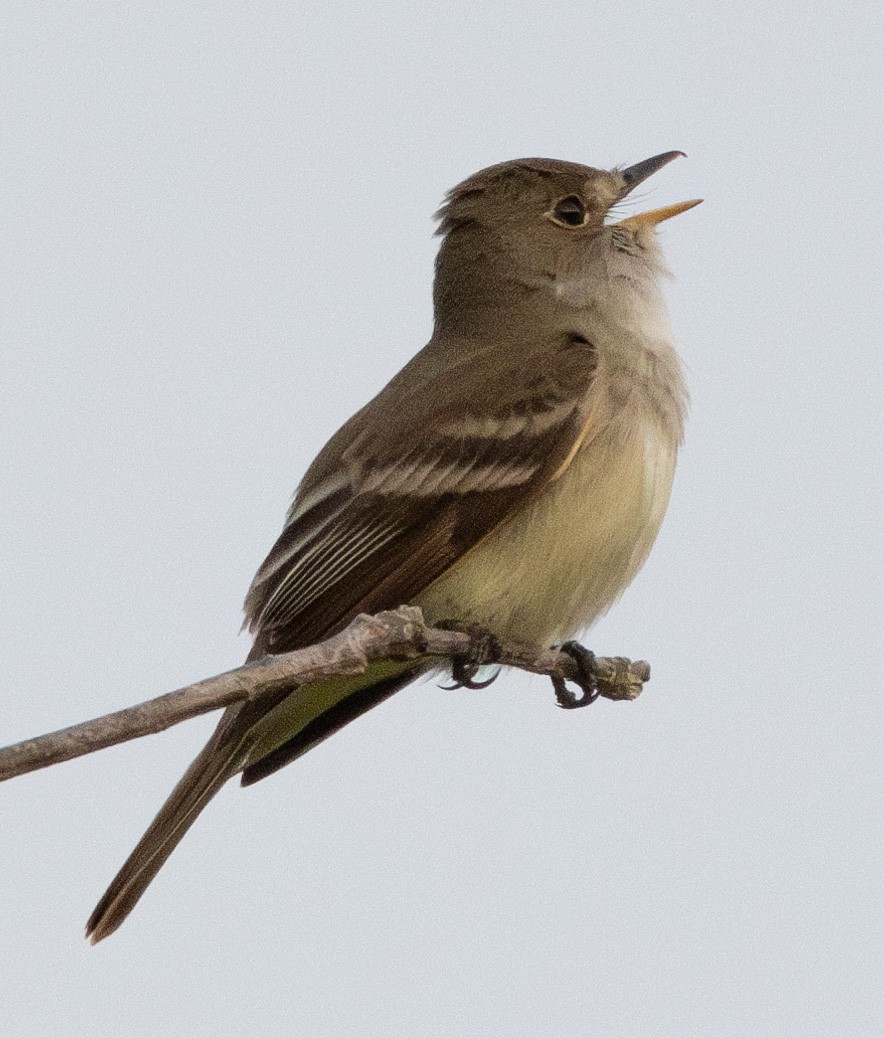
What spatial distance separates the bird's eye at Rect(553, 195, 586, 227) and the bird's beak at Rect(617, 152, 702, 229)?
181 mm

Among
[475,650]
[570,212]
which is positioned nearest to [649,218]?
[570,212]

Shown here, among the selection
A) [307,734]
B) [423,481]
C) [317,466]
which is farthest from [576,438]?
[307,734]

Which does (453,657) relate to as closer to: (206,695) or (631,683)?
(631,683)

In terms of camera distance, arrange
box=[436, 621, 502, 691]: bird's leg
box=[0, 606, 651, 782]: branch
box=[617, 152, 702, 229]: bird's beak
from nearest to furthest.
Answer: box=[0, 606, 651, 782]: branch → box=[436, 621, 502, 691]: bird's leg → box=[617, 152, 702, 229]: bird's beak

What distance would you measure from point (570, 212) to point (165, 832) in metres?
3.05

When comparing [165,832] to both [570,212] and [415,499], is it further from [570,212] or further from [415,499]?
[570,212]

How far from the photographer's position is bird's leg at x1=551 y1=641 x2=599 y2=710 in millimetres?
6406

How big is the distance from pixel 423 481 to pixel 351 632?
1714 mm

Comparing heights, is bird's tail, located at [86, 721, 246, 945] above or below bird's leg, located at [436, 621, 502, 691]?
below

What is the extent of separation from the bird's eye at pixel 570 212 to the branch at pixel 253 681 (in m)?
2.23

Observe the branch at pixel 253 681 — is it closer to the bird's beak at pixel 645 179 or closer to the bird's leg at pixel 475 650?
the bird's leg at pixel 475 650

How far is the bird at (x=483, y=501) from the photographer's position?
6.19 m

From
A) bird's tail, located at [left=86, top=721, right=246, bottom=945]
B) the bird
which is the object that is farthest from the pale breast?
bird's tail, located at [left=86, top=721, right=246, bottom=945]

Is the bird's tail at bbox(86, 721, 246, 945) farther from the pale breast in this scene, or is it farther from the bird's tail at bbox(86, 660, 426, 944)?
the pale breast
